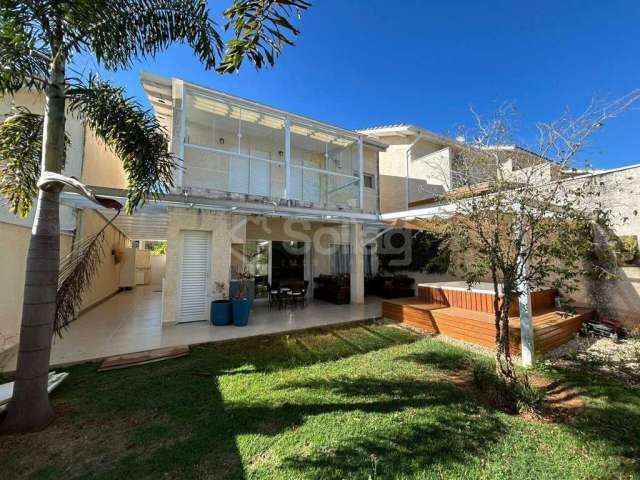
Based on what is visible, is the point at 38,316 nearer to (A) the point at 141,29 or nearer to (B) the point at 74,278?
(B) the point at 74,278

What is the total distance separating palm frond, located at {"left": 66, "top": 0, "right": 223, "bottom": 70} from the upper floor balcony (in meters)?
4.59

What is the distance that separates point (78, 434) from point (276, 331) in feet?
17.7

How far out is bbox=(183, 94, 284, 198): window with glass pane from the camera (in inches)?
433

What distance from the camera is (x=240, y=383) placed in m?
5.23

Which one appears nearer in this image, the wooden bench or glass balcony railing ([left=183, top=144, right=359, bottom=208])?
the wooden bench

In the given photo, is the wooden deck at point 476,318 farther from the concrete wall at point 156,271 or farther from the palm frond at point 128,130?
the concrete wall at point 156,271

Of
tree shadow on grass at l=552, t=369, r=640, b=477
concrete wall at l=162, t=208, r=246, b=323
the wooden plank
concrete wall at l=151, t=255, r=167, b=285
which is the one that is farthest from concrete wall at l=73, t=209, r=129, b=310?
tree shadow on grass at l=552, t=369, r=640, b=477

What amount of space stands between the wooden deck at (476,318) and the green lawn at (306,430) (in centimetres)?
181

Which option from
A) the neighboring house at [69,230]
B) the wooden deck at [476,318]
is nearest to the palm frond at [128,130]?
the neighboring house at [69,230]

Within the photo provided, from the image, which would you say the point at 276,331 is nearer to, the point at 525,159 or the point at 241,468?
the point at 241,468

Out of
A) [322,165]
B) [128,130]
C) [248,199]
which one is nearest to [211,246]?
[248,199]

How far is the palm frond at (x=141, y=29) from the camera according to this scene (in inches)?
167

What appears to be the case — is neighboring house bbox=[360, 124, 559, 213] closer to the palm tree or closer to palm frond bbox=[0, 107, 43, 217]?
the palm tree

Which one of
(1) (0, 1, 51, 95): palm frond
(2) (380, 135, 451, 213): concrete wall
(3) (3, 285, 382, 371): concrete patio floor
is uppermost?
(2) (380, 135, 451, 213): concrete wall
